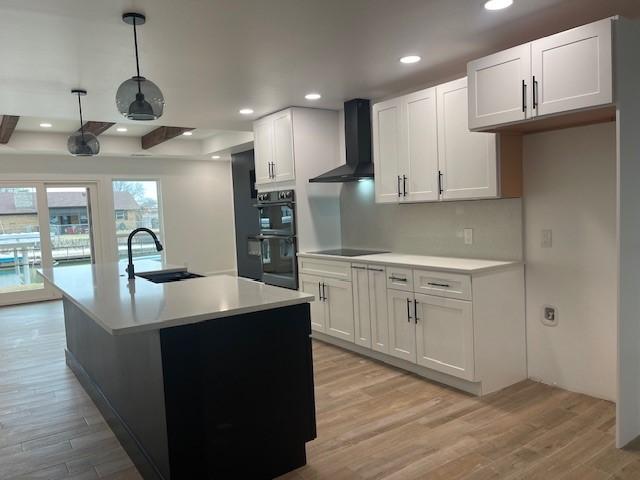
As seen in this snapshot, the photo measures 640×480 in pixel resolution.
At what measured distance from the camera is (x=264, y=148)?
5203mm

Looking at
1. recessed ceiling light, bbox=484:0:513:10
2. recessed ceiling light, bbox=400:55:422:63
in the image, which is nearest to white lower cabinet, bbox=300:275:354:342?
recessed ceiling light, bbox=400:55:422:63

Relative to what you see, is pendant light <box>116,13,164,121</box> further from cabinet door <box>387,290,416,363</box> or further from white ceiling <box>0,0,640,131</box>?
cabinet door <box>387,290,416,363</box>

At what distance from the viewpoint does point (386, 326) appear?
381 centimetres

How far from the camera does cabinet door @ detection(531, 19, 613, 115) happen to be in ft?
Result: 7.84

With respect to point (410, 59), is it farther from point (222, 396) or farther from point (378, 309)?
point (222, 396)

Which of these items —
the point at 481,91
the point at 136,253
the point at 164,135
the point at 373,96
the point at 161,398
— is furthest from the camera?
the point at 136,253

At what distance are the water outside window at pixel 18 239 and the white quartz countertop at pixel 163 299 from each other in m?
4.79

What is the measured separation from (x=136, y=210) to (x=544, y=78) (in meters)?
7.17

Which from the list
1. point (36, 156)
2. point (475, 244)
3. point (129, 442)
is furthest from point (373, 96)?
point (36, 156)

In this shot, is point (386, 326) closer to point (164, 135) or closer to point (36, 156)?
point (164, 135)

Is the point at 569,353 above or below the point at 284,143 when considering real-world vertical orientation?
below

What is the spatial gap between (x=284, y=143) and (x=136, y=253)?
491cm

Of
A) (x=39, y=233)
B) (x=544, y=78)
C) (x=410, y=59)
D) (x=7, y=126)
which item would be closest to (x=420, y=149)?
(x=410, y=59)

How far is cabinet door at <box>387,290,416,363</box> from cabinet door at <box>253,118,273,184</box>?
2179mm
